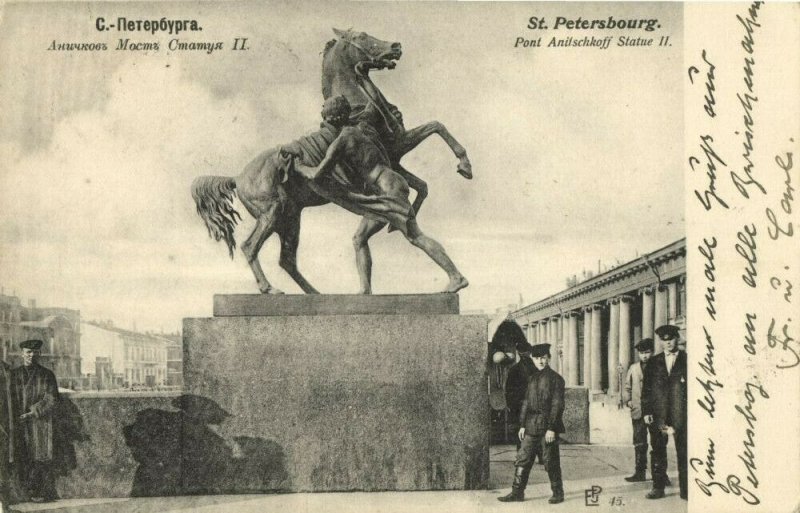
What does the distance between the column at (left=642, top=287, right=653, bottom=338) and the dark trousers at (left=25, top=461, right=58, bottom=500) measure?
12321 mm

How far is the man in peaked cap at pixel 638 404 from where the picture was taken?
343 inches

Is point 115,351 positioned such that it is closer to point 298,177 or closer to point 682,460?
point 298,177

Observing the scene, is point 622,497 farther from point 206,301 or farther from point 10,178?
point 10,178

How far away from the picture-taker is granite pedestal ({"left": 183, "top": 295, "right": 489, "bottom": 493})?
8094 mm

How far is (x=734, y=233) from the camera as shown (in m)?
8.73

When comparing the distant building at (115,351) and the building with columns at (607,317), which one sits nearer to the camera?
the distant building at (115,351)

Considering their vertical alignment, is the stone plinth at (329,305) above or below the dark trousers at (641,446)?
above

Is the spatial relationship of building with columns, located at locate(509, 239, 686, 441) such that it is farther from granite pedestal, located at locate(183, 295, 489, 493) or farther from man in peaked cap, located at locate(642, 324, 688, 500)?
granite pedestal, located at locate(183, 295, 489, 493)

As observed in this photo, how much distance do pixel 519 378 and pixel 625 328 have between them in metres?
11.4

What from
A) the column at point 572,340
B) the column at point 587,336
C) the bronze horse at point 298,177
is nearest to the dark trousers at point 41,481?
the bronze horse at point 298,177

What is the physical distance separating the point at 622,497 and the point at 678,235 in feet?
9.70

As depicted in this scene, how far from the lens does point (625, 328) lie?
792 inches

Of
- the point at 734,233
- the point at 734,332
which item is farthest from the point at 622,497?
the point at 734,233

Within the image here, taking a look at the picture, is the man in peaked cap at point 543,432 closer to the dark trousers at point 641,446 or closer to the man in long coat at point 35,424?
the dark trousers at point 641,446
